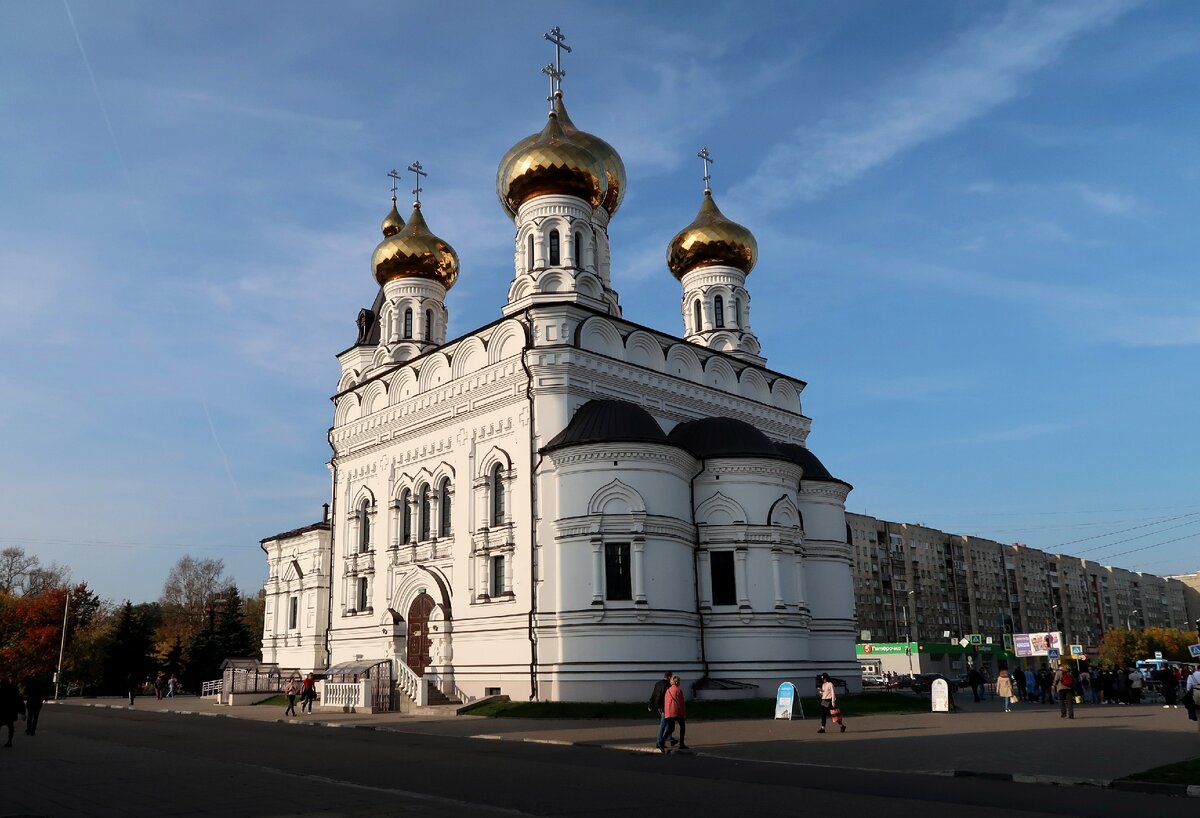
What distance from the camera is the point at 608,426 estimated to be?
23.9m

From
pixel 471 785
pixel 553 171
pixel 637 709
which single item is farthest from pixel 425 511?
pixel 471 785

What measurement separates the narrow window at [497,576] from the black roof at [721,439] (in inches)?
215

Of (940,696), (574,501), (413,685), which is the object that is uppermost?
(574,501)

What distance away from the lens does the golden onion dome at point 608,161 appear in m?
30.3

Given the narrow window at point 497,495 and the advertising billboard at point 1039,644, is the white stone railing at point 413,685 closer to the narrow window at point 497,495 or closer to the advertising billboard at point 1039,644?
the narrow window at point 497,495

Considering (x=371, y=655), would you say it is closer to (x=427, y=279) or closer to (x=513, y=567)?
(x=513, y=567)

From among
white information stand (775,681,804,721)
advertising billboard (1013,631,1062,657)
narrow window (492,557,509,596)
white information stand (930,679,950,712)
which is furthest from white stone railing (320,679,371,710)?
advertising billboard (1013,631,1062,657)

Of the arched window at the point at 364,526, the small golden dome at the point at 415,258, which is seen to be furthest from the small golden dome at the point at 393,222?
the arched window at the point at 364,526

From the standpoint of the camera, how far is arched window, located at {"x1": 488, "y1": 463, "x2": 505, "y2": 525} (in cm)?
2534

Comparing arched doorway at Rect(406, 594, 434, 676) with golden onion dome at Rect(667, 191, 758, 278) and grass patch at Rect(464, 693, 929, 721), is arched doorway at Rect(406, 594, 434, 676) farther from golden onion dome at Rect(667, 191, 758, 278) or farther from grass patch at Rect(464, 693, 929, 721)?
golden onion dome at Rect(667, 191, 758, 278)

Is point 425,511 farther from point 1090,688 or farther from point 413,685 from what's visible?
point 1090,688

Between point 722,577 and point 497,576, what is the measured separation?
5826 millimetres

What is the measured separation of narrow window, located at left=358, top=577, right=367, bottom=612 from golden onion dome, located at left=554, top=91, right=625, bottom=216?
14.1 m

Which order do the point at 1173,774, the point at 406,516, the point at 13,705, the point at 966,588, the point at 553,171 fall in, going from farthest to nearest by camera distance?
the point at 966,588 → the point at 406,516 → the point at 553,171 → the point at 13,705 → the point at 1173,774
